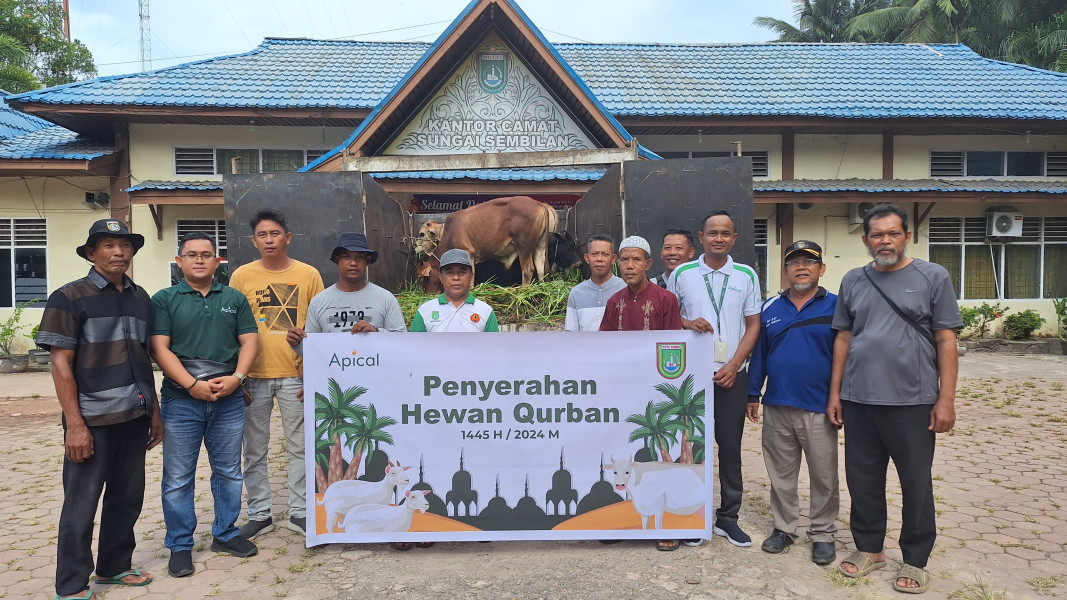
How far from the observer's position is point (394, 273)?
6160 millimetres

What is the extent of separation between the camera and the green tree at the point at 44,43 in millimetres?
20094

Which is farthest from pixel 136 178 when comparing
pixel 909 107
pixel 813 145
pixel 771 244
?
pixel 909 107

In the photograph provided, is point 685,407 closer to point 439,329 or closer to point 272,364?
point 439,329

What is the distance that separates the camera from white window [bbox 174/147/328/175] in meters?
11.3

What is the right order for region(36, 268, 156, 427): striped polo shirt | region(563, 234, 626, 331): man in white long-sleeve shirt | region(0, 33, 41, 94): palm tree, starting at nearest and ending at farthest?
region(36, 268, 156, 427): striped polo shirt
region(563, 234, 626, 331): man in white long-sleeve shirt
region(0, 33, 41, 94): palm tree

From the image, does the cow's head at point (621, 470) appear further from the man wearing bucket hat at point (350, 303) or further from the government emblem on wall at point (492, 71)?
the government emblem on wall at point (492, 71)

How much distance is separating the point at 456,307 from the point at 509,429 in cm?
79

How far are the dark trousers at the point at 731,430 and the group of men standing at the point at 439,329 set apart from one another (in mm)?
12

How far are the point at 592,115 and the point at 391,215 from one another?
7.19ft

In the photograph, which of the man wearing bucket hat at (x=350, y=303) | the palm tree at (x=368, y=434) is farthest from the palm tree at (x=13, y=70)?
the palm tree at (x=368, y=434)

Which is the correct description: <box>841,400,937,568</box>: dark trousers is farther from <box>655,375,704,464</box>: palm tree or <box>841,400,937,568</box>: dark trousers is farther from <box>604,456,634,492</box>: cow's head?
<box>604,456,634,492</box>: cow's head

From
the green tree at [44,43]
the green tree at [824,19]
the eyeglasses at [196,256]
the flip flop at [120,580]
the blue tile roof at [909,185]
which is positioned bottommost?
the flip flop at [120,580]

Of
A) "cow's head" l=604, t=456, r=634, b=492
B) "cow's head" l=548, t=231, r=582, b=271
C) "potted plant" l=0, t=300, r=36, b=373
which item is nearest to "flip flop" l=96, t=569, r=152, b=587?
"cow's head" l=604, t=456, r=634, b=492

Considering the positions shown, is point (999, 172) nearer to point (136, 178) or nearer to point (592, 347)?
point (592, 347)
